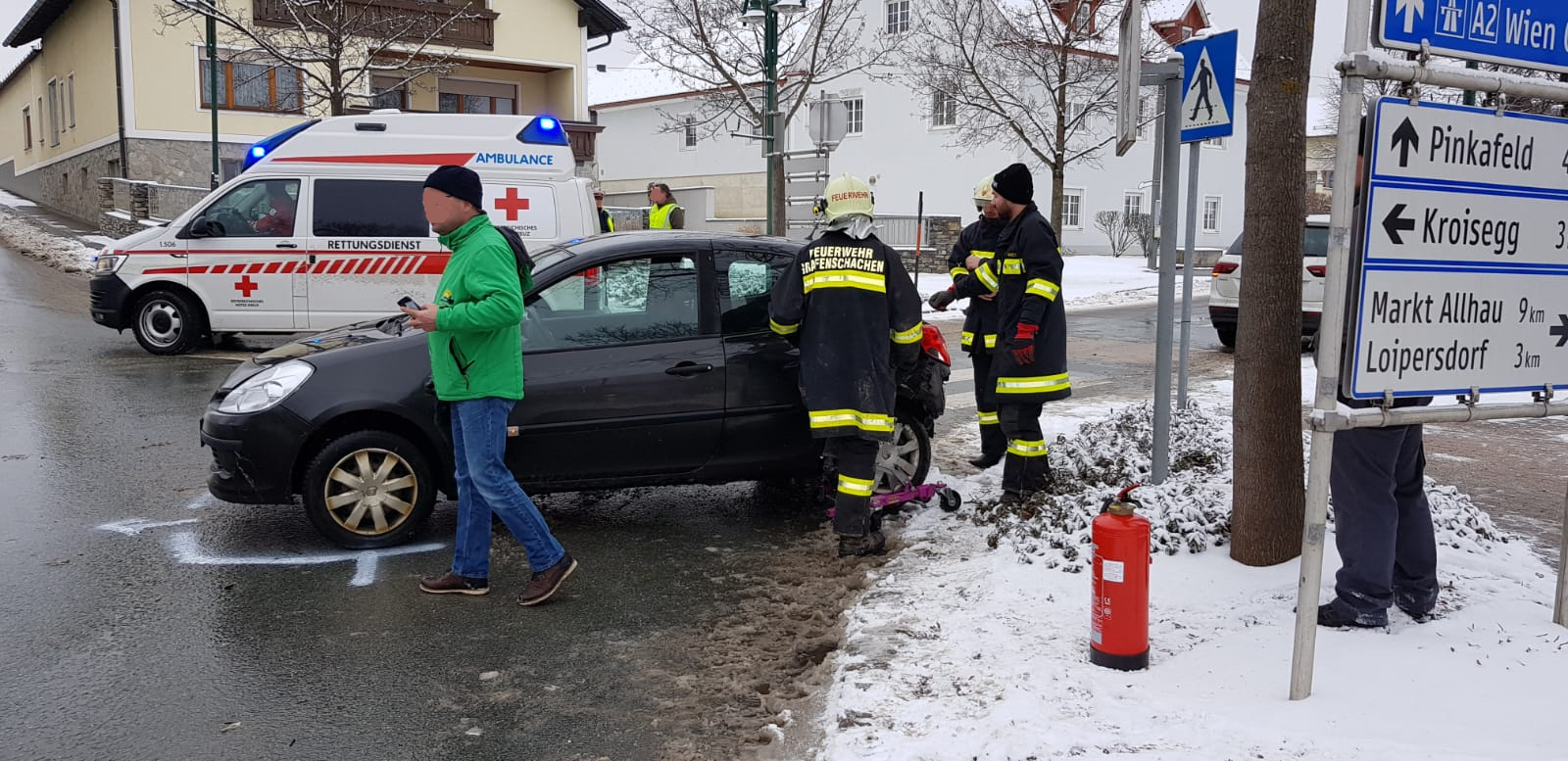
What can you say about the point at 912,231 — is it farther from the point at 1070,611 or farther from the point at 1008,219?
the point at 1070,611

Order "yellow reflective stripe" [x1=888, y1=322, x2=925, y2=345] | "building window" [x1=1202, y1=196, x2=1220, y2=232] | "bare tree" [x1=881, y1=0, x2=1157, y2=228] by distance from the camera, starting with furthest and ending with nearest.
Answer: "building window" [x1=1202, y1=196, x2=1220, y2=232] < "bare tree" [x1=881, y1=0, x2=1157, y2=228] < "yellow reflective stripe" [x1=888, y1=322, x2=925, y2=345]

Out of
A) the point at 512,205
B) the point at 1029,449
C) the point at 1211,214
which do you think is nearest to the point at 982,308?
the point at 1029,449

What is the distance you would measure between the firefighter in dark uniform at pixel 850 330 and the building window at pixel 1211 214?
131 feet

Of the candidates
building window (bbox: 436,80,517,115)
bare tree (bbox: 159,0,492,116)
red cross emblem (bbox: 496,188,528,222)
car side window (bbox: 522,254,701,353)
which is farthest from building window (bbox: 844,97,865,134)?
car side window (bbox: 522,254,701,353)

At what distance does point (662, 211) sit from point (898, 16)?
1091 inches

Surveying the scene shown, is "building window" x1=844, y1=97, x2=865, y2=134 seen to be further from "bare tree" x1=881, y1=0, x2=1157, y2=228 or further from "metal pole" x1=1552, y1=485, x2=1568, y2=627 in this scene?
"metal pole" x1=1552, y1=485, x2=1568, y2=627

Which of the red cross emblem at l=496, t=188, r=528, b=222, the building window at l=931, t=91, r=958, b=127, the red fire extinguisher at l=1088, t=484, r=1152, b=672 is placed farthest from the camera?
the building window at l=931, t=91, r=958, b=127

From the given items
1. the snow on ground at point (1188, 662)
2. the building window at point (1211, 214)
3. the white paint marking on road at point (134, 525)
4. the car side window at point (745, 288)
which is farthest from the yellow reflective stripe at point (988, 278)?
the building window at point (1211, 214)

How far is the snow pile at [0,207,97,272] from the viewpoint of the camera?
21.3 metres

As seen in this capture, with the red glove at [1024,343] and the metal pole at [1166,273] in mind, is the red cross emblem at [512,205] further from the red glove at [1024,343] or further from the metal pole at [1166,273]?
the metal pole at [1166,273]

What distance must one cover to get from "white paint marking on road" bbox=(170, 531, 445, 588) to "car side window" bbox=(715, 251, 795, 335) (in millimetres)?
1909

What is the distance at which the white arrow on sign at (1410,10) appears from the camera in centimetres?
336

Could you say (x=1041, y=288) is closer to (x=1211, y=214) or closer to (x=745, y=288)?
(x=745, y=288)

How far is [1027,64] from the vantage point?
27328 millimetres
